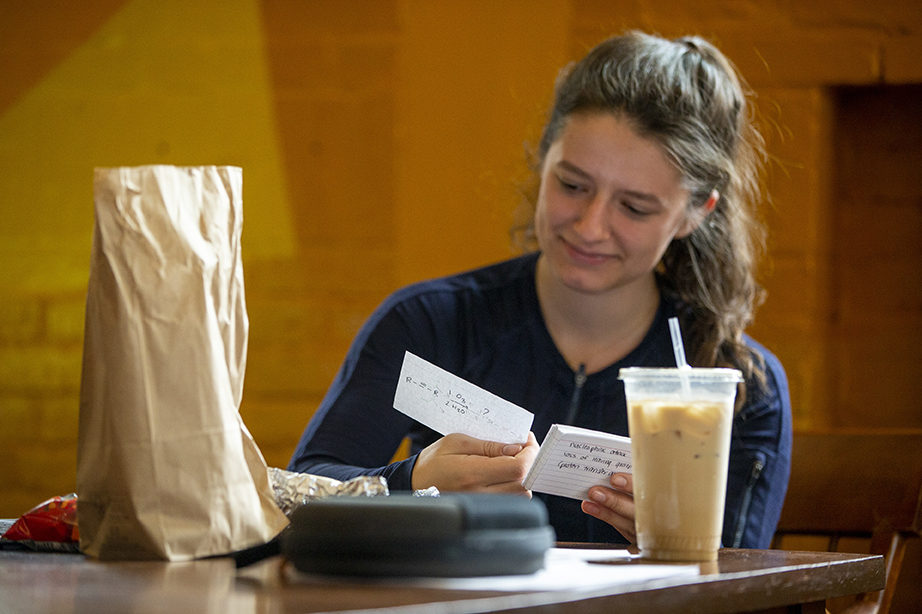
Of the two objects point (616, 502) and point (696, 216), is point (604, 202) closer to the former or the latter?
point (696, 216)

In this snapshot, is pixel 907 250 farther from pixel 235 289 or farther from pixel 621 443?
pixel 235 289

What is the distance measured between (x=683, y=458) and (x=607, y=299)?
2.70ft

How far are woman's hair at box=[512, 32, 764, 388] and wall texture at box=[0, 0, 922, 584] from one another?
50 centimetres

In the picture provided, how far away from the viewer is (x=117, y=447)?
69cm

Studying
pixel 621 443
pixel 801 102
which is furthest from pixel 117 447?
pixel 801 102

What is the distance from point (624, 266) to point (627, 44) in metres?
0.35

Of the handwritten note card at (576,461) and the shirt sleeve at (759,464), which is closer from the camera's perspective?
the handwritten note card at (576,461)

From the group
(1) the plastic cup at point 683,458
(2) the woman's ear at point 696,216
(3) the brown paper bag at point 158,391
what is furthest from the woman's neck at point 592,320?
(3) the brown paper bag at point 158,391

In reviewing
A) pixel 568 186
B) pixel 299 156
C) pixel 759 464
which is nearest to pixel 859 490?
pixel 759 464

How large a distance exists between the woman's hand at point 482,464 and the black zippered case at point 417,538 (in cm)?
39

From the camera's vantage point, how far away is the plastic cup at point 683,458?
0.76 metres

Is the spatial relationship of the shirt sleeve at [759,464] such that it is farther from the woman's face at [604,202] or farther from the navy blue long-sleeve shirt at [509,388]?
the woman's face at [604,202]

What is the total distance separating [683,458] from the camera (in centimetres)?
76

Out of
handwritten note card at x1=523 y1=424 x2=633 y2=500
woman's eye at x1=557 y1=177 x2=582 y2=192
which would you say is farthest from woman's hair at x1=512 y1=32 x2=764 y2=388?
handwritten note card at x1=523 y1=424 x2=633 y2=500
